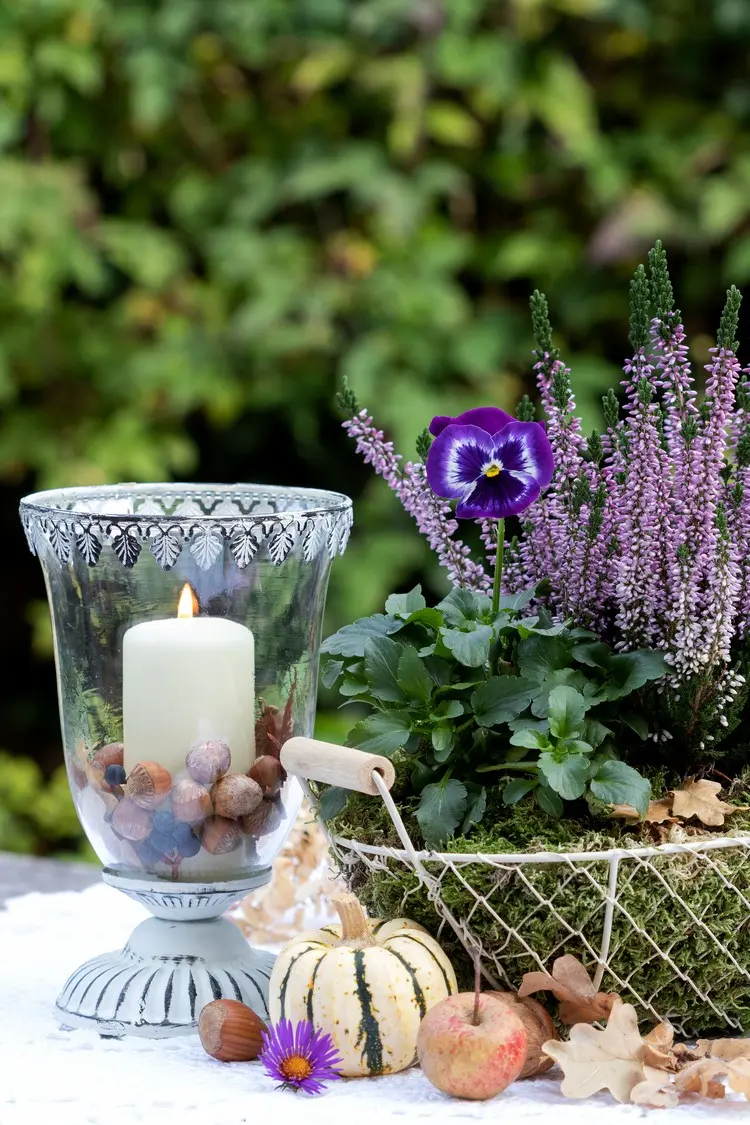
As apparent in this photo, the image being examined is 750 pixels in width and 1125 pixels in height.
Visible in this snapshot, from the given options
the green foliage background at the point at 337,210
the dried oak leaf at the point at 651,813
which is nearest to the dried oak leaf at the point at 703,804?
the dried oak leaf at the point at 651,813

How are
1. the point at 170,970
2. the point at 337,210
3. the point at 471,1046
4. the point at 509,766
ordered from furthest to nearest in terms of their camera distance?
the point at 337,210
the point at 170,970
the point at 509,766
the point at 471,1046

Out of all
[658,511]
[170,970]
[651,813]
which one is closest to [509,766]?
[651,813]

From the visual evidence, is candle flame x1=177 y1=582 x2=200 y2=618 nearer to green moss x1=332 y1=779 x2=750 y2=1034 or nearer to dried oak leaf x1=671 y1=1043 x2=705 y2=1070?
green moss x1=332 y1=779 x2=750 y2=1034

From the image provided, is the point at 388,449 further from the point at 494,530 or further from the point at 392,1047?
the point at 392,1047

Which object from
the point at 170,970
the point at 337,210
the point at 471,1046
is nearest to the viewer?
the point at 471,1046

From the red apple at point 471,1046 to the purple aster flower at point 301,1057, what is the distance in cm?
7

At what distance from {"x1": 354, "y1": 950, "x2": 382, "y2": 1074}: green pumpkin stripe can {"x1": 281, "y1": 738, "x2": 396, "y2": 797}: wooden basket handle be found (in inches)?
4.4

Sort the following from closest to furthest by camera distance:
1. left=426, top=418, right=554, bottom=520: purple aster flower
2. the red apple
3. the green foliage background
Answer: the red apple, left=426, top=418, right=554, bottom=520: purple aster flower, the green foliage background

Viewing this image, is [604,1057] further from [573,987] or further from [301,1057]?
[301,1057]

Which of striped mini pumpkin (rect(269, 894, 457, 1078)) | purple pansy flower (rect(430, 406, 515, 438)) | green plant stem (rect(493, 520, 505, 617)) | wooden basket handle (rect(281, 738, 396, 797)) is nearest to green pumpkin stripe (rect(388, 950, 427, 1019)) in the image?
striped mini pumpkin (rect(269, 894, 457, 1078))

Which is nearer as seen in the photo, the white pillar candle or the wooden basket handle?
the wooden basket handle

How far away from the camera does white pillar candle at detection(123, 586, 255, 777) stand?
96 cm

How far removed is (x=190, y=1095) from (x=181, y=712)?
256 mm

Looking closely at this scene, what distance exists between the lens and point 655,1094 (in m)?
0.83
